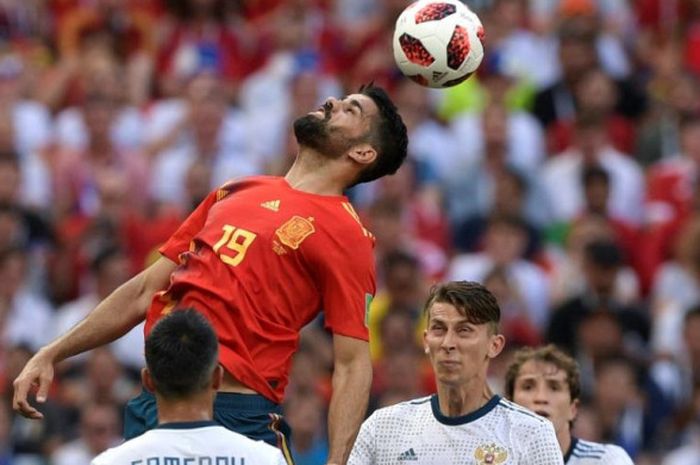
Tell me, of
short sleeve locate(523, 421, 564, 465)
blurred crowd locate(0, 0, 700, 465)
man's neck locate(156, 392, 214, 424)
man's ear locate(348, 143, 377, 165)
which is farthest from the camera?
blurred crowd locate(0, 0, 700, 465)

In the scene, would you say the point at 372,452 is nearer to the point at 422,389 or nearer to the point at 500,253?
the point at 422,389

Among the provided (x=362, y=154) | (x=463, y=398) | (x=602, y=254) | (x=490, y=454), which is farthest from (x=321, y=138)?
(x=602, y=254)

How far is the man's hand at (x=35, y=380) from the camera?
752cm

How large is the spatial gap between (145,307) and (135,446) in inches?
72.7

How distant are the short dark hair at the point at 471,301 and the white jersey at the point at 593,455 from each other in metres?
1.17

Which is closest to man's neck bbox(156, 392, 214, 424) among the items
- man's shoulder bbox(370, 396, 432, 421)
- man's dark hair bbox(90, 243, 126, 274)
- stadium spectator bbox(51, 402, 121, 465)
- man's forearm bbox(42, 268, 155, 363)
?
man's shoulder bbox(370, 396, 432, 421)

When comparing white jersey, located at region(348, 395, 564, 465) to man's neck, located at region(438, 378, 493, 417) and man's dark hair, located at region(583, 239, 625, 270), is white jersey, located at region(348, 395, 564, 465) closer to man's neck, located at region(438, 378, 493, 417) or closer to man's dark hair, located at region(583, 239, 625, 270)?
man's neck, located at region(438, 378, 493, 417)

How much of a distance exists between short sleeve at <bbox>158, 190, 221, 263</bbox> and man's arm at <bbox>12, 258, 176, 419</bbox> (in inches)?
1.9

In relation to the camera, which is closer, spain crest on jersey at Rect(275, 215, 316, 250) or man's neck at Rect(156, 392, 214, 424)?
man's neck at Rect(156, 392, 214, 424)

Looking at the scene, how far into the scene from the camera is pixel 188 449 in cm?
627

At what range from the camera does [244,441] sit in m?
6.39

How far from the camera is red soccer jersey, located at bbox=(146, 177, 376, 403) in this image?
24.9 feet

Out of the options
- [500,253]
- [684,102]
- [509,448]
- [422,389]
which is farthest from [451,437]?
[684,102]

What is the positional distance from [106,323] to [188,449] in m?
1.85
